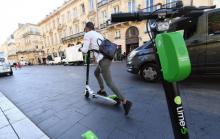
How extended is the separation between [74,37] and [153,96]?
3050 centimetres

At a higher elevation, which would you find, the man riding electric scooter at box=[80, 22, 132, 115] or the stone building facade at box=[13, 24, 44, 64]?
the stone building facade at box=[13, 24, 44, 64]

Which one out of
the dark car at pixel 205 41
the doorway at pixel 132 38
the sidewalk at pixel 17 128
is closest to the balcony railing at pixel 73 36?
the doorway at pixel 132 38

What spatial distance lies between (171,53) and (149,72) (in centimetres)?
424

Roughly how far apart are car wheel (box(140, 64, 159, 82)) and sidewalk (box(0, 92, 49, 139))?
361 cm

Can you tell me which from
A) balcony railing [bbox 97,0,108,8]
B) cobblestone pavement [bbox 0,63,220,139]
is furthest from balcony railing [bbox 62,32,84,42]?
cobblestone pavement [bbox 0,63,220,139]

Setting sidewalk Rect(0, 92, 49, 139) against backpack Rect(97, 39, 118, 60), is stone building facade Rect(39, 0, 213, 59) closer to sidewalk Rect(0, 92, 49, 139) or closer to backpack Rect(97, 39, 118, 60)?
backpack Rect(97, 39, 118, 60)

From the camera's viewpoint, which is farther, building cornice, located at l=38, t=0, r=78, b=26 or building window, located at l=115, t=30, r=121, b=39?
building cornice, located at l=38, t=0, r=78, b=26

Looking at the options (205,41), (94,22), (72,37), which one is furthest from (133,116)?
(72,37)

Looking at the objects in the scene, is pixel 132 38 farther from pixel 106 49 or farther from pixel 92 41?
pixel 106 49

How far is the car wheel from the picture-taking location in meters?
4.88

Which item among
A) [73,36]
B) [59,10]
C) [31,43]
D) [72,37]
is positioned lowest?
[72,37]

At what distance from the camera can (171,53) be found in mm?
868

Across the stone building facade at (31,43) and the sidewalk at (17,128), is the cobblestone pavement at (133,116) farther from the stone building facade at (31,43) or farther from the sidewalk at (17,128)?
the stone building facade at (31,43)

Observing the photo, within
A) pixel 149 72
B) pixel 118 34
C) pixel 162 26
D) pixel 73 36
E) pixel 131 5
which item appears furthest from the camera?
pixel 73 36
